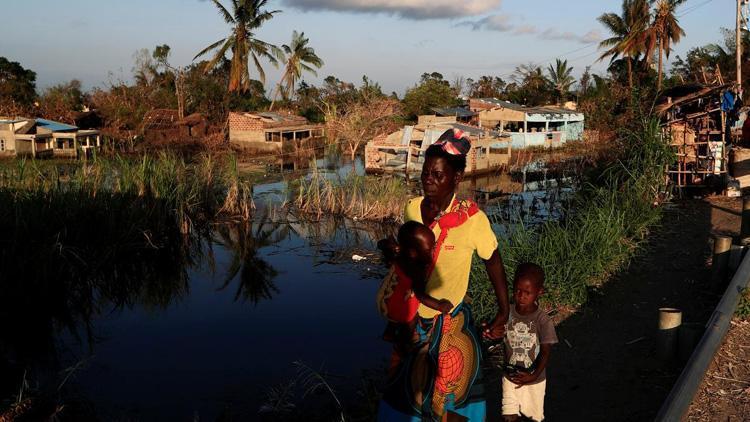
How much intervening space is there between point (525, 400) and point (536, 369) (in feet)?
0.76

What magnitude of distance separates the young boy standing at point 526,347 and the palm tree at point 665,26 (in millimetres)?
30463

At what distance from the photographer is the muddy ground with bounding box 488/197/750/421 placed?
4.32m

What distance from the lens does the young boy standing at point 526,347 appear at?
293 cm

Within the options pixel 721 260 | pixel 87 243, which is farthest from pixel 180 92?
pixel 721 260

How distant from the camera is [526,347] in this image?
9.86 ft

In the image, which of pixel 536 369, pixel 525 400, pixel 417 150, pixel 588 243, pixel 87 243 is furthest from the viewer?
pixel 417 150

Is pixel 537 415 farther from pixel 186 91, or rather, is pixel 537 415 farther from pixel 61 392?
pixel 186 91

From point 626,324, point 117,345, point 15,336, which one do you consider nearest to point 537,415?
point 626,324

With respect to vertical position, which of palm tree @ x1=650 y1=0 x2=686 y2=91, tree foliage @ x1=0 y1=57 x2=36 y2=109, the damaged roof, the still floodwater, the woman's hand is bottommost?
the still floodwater

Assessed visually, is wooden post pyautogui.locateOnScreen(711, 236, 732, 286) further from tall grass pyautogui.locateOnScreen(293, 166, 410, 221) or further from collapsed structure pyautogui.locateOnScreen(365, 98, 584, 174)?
collapsed structure pyautogui.locateOnScreen(365, 98, 584, 174)

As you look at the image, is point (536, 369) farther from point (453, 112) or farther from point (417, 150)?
point (453, 112)

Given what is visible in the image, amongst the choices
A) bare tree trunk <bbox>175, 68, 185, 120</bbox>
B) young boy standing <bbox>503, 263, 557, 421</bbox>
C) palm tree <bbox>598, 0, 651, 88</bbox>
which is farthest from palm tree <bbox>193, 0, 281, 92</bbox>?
young boy standing <bbox>503, 263, 557, 421</bbox>

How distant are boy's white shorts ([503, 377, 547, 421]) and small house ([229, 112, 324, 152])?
24.8 meters

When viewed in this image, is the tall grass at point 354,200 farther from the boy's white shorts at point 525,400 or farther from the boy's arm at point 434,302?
the boy's arm at point 434,302
